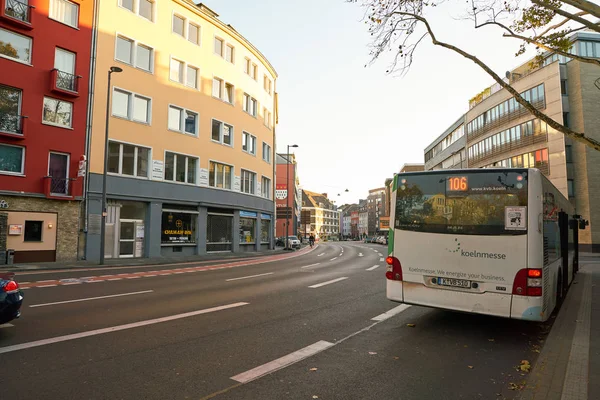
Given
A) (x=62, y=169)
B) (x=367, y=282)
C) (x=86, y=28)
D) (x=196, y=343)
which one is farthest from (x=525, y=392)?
(x=86, y=28)

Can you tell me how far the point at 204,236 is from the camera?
95.7 ft

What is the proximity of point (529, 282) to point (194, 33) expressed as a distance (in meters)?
29.7

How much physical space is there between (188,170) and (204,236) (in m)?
4.93

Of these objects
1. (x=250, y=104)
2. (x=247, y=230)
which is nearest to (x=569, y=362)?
(x=247, y=230)

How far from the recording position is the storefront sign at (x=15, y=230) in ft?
63.1

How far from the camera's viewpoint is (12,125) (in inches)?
782

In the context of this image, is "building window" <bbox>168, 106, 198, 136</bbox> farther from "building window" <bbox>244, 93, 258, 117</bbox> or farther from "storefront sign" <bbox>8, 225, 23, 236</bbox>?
"storefront sign" <bbox>8, 225, 23, 236</bbox>

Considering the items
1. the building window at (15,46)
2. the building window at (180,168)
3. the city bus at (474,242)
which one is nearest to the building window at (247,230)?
the building window at (180,168)

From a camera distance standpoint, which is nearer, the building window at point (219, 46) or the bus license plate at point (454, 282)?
the bus license plate at point (454, 282)

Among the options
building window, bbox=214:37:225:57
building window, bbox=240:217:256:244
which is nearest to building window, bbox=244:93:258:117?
building window, bbox=214:37:225:57

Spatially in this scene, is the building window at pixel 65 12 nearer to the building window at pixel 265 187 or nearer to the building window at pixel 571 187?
the building window at pixel 265 187

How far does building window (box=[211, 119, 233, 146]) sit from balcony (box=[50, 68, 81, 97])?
10498 mm

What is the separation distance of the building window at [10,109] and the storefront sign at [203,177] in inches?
454

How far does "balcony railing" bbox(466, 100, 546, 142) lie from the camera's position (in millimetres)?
42219
